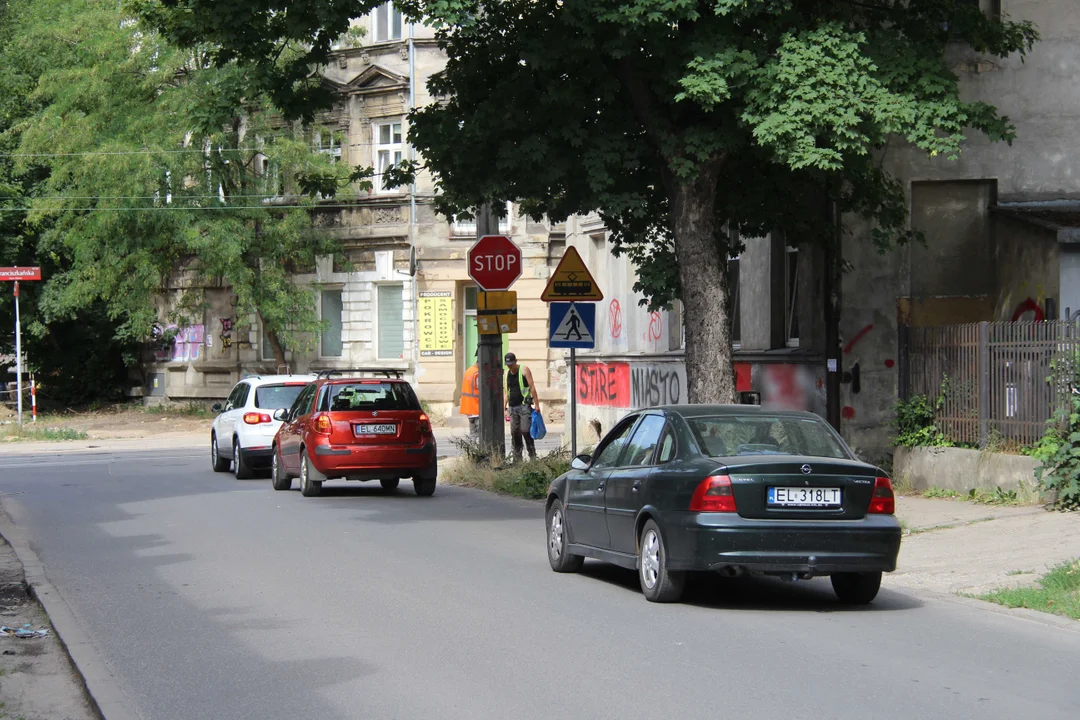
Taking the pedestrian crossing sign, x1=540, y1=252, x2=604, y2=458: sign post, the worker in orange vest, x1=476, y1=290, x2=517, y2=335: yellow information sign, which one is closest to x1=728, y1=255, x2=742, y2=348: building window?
x1=476, y1=290, x2=517, y2=335: yellow information sign

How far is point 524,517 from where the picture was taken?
17.0 metres

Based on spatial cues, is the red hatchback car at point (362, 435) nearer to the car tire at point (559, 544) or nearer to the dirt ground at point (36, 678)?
the car tire at point (559, 544)

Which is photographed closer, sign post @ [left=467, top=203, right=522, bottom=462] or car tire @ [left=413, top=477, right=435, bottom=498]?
car tire @ [left=413, top=477, right=435, bottom=498]

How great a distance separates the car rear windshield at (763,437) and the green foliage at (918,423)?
7.99 meters

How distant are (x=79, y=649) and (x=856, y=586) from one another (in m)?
5.19

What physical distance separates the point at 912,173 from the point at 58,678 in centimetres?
1542

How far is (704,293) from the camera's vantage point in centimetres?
1680

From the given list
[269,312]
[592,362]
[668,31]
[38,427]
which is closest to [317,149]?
[269,312]

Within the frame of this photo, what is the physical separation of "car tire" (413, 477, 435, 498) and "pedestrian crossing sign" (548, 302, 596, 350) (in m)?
2.54

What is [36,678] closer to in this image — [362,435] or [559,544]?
[559,544]

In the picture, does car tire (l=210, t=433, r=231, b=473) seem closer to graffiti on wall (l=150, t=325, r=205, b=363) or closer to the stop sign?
the stop sign

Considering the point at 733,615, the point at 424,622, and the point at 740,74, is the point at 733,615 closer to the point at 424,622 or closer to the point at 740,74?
the point at 424,622

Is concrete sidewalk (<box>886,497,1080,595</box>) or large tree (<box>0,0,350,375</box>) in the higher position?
large tree (<box>0,0,350,375</box>)

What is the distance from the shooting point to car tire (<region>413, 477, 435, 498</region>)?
65.6ft
